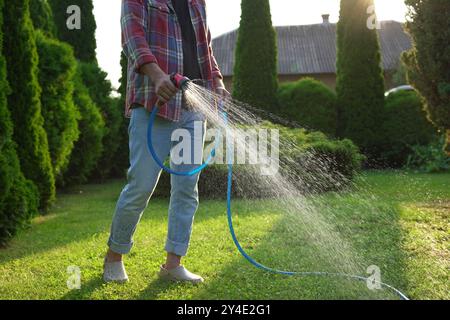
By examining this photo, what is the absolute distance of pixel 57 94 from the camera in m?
6.24

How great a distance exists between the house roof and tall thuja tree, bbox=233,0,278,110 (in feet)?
36.7

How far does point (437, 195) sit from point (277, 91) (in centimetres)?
560

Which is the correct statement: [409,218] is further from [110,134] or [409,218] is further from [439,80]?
[110,134]

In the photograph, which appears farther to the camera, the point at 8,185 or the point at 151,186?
the point at 8,185

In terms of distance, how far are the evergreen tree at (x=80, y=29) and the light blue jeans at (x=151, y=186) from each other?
7610mm

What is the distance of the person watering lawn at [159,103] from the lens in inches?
101

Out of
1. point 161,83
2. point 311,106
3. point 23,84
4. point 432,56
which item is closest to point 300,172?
point 432,56

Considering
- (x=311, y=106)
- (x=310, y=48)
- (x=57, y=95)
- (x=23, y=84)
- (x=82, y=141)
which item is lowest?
(x=82, y=141)

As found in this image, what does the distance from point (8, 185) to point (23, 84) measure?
4.39ft

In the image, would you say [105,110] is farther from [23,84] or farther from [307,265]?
[307,265]

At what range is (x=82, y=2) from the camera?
962 centimetres

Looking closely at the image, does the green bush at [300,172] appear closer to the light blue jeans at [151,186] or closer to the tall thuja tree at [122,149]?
the tall thuja tree at [122,149]

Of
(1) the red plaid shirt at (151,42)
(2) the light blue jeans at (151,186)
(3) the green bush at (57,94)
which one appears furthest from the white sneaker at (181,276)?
(3) the green bush at (57,94)

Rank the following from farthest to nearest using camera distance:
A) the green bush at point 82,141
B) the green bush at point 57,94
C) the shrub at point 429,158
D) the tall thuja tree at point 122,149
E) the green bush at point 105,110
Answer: the tall thuja tree at point 122,149, the shrub at point 429,158, the green bush at point 105,110, the green bush at point 82,141, the green bush at point 57,94
